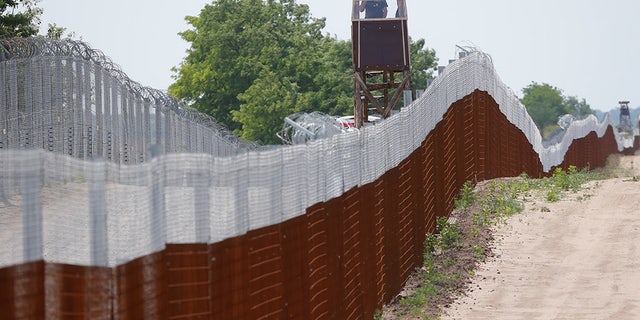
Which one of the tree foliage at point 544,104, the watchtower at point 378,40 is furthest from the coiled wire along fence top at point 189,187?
the tree foliage at point 544,104

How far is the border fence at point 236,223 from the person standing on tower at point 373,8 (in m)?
22.0

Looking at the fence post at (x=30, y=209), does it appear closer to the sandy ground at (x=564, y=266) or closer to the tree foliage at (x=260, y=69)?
the sandy ground at (x=564, y=266)

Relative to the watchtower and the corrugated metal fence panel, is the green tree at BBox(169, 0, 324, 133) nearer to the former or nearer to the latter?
the watchtower

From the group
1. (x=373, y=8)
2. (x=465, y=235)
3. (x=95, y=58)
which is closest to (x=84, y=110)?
(x=95, y=58)

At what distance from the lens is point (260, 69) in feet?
291

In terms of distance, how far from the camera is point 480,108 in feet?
79.9

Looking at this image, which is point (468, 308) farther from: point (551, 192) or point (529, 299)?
point (551, 192)

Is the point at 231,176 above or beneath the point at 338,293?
above

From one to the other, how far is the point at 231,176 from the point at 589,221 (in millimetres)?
13468

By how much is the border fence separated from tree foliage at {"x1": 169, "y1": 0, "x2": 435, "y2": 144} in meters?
63.1

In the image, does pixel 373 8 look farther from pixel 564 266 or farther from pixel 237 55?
pixel 237 55

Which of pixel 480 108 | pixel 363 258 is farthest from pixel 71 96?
pixel 363 258

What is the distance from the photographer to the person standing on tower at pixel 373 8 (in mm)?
43531

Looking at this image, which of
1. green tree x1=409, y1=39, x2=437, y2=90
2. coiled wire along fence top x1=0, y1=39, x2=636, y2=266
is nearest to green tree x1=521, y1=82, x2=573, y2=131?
green tree x1=409, y1=39, x2=437, y2=90
